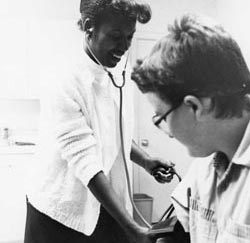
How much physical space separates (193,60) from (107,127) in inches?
24.6

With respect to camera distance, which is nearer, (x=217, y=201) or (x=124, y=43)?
(x=217, y=201)

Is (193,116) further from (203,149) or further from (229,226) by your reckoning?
(229,226)

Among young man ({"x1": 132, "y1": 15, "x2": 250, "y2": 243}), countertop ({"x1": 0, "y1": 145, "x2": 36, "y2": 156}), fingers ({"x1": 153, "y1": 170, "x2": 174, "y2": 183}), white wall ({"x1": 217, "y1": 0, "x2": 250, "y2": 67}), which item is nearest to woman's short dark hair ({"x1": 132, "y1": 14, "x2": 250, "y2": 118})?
young man ({"x1": 132, "y1": 15, "x2": 250, "y2": 243})

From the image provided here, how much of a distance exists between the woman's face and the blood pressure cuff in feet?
1.81

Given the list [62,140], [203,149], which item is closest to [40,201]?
[62,140]

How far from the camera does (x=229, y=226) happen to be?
2.49 feet

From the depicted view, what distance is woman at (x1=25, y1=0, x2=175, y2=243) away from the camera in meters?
1.19

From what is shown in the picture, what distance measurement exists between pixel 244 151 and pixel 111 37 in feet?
2.01

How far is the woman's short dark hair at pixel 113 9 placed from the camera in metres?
1.18

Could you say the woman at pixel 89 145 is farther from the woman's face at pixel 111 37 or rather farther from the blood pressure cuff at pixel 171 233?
the blood pressure cuff at pixel 171 233

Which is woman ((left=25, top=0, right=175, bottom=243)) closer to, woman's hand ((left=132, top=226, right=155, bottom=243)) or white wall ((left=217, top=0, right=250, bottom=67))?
woman's hand ((left=132, top=226, right=155, bottom=243))

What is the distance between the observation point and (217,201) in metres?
0.84

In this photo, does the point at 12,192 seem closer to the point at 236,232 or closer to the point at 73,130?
the point at 73,130

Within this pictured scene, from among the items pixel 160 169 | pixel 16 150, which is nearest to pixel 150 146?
pixel 16 150
